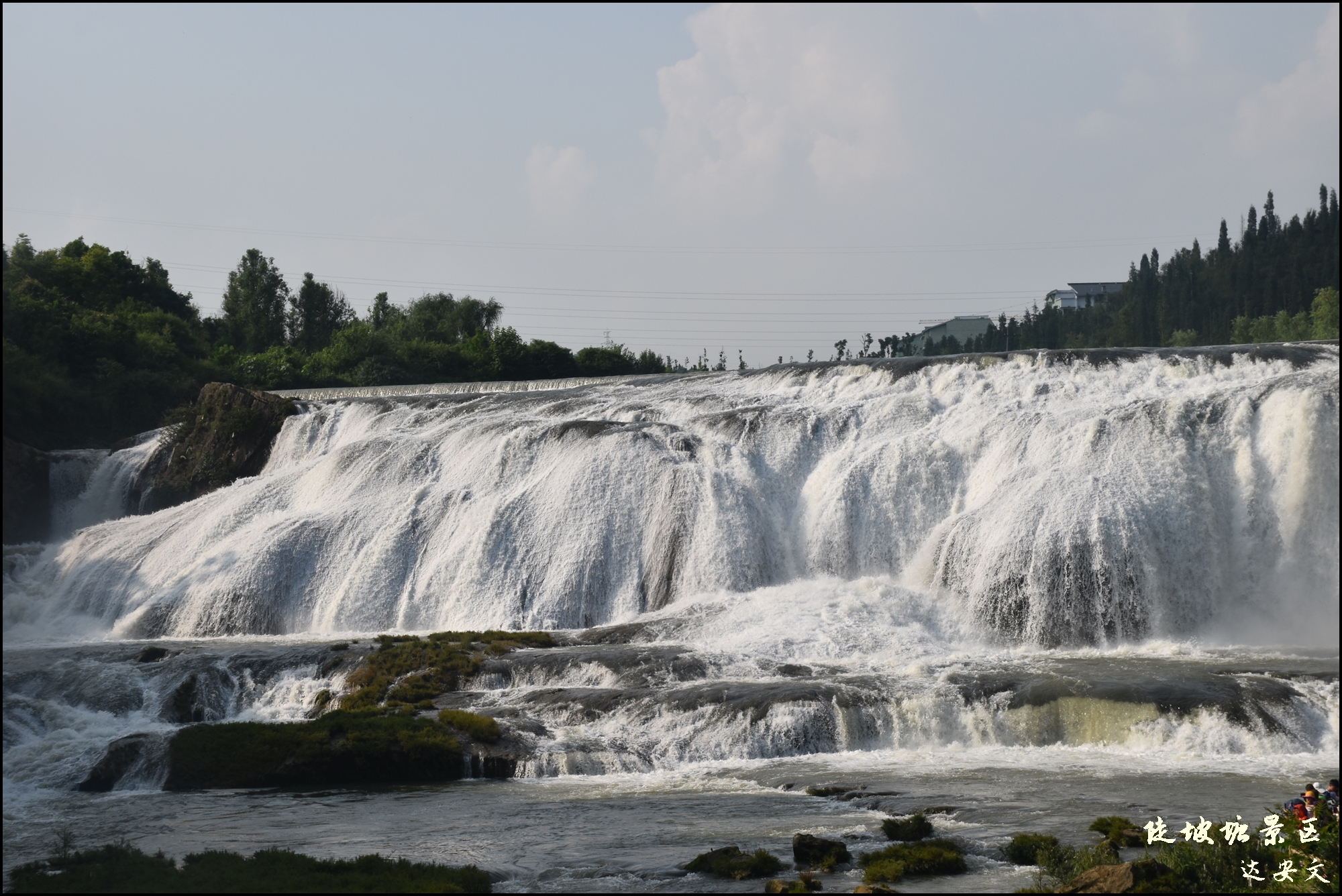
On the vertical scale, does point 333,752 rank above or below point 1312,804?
below

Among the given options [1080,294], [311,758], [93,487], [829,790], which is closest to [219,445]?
[93,487]

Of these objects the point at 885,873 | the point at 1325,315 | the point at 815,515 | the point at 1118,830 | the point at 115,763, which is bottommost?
the point at 885,873

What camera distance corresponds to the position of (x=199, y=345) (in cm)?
7544

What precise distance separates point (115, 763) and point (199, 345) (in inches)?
2309

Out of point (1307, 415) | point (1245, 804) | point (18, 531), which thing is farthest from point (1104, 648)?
point (18, 531)

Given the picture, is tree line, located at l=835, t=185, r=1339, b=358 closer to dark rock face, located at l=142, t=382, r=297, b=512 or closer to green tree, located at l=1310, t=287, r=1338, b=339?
green tree, located at l=1310, t=287, r=1338, b=339

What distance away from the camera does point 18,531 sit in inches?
1644

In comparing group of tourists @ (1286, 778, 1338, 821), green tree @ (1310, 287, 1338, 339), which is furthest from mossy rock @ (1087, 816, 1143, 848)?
green tree @ (1310, 287, 1338, 339)

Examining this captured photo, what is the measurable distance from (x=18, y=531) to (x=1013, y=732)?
3512 centimetres

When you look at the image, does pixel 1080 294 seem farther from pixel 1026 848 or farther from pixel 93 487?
pixel 1026 848

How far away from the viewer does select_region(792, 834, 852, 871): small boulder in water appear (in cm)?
1461

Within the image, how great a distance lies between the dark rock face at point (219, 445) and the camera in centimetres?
4781

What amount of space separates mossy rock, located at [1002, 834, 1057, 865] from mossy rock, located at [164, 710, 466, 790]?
33.8ft

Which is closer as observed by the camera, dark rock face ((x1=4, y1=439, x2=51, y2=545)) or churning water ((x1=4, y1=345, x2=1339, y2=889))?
churning water ((x1=4, y1=345, x2=1339, y2=889))
